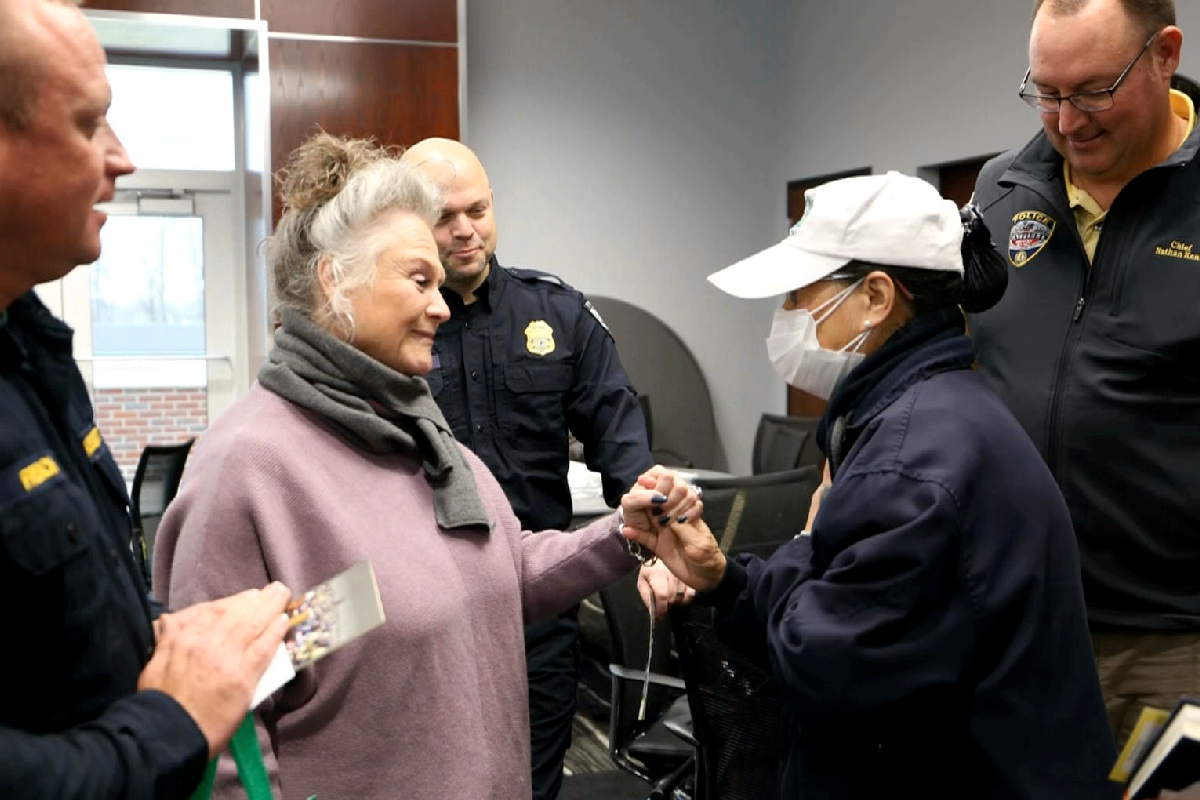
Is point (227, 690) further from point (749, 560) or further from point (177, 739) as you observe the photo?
point (749, 560)

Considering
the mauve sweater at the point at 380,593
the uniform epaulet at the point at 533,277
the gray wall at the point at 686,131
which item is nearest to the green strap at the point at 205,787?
the mauve sweater at the point at 380,593

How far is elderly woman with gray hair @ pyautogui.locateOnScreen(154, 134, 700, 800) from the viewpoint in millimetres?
1516

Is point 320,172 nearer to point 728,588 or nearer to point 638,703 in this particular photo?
point 728,588

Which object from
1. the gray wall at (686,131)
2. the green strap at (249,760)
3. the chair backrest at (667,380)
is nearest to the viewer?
the green strap at (249,760)

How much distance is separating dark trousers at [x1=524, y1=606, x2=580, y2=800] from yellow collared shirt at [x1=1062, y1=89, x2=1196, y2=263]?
4.16 feet

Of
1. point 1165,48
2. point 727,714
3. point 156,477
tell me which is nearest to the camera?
point 1165,48

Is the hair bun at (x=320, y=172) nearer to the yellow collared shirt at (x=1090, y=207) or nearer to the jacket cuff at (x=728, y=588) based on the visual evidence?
the jacket cuff at (x=728, y=588)

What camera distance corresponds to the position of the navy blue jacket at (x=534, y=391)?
251 centimetres

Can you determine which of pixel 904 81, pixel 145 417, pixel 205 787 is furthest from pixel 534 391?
pixel 145 417

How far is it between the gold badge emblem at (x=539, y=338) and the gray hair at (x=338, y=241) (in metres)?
0.81

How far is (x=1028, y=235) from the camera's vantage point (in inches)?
80.8

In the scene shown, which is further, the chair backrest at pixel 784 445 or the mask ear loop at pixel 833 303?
the chair backrest at pixel 784 445

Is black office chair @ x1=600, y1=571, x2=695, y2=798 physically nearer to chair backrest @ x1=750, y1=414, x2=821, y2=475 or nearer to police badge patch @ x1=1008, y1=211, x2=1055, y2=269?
police badge patch @ x1=1008, y1=211, x2=1055, y2=269

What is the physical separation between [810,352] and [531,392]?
0.93m
